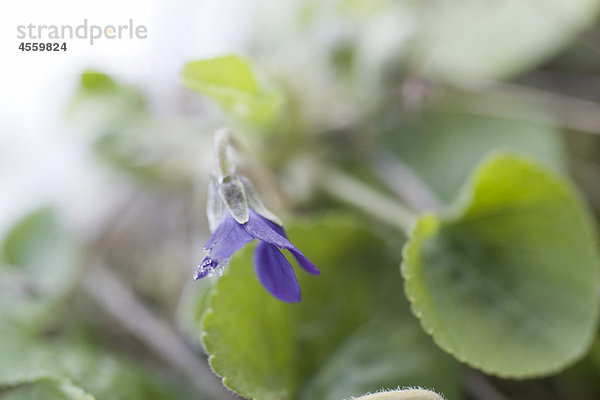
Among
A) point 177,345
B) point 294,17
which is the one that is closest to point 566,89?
point 294,17

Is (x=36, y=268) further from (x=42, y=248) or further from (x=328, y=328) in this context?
(x=328, y=328)

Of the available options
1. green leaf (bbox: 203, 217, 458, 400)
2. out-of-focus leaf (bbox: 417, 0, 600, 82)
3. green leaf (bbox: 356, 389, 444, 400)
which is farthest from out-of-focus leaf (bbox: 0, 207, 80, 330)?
out-of-focus leaf (bbox: 417, 0, 600, 82)

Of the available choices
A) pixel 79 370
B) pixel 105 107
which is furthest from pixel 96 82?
pixel 79 370

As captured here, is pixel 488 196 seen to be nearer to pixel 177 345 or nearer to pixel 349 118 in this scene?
pixel 349 118

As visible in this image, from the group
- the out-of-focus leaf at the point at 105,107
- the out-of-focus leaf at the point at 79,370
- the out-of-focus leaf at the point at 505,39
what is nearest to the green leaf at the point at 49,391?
the out-of-focus leaf at the point at 79,370

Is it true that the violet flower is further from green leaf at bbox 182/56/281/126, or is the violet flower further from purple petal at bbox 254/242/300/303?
green leaf at bbox 182/56/281/126

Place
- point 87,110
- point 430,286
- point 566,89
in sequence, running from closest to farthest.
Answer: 1. point 430,286
2. point 87,110
3. point 566,89

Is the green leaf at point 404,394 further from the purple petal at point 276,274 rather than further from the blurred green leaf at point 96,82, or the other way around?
the blurred green leaf at point 96,82
